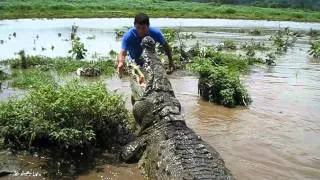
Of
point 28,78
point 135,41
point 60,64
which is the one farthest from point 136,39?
point 60,64

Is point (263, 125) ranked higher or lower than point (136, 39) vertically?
lower

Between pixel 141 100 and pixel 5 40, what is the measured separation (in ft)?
55.1

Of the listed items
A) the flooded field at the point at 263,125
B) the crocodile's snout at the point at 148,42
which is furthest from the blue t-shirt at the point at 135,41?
the flooded field at the point at 263,125

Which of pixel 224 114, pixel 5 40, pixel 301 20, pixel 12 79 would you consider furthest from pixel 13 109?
pixel 301 20

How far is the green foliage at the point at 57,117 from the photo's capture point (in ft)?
19.9

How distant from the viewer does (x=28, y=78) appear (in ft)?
37.9

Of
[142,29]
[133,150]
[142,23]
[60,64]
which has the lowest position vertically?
[133,150]

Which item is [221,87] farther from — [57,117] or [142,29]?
[57,117]

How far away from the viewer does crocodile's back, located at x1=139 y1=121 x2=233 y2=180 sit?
16.8 feet

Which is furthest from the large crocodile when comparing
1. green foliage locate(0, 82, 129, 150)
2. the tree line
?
the tree line

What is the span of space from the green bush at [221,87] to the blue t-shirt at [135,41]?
239 cm

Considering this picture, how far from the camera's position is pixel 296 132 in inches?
332

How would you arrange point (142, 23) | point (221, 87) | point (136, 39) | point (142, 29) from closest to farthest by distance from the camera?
1. point (142, 23)
2. point (142, 29)
3. point (136, 39)
4. point (221, 87)

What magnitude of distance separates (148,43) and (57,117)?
241 centimetres
